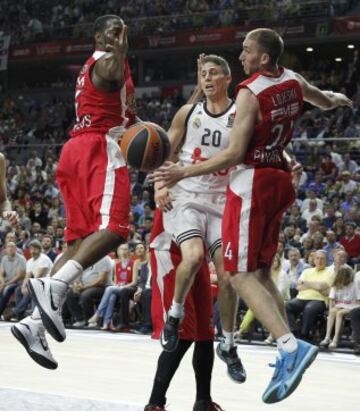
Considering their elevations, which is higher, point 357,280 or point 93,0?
point 93,0

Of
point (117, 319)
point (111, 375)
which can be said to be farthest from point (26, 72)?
point (111, 375)

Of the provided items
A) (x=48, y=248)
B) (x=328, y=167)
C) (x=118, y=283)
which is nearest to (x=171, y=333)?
(x=118, y=283)

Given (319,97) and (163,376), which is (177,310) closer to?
(163,376)

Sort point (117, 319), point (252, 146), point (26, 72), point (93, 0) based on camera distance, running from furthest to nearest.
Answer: point (26, 72)
point (93, 0)
point (117, 319)
point (252, 146)

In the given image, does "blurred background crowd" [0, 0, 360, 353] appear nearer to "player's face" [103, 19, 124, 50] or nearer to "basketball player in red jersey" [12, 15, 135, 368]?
"basketball player in red jersey" [12, 15, 135, 368]

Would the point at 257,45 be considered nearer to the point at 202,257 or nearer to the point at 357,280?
the point at 202,257

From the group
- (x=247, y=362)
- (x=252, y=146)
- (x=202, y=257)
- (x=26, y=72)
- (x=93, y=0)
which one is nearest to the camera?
(x=252, y=146)

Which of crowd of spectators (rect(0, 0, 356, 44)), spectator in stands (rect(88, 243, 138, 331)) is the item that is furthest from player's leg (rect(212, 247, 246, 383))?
crowd of spectators (rect(0, 0, 356, 44))

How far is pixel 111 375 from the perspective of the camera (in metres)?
9.40

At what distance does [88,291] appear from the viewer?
15.6 metres

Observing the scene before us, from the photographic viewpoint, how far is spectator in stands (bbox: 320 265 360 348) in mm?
12828

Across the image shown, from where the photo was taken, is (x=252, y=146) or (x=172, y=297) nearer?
(x=252, y=146)

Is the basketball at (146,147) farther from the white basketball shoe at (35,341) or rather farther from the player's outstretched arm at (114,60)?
the white basketball shoe at (35,341)

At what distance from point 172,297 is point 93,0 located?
93.5 feet
